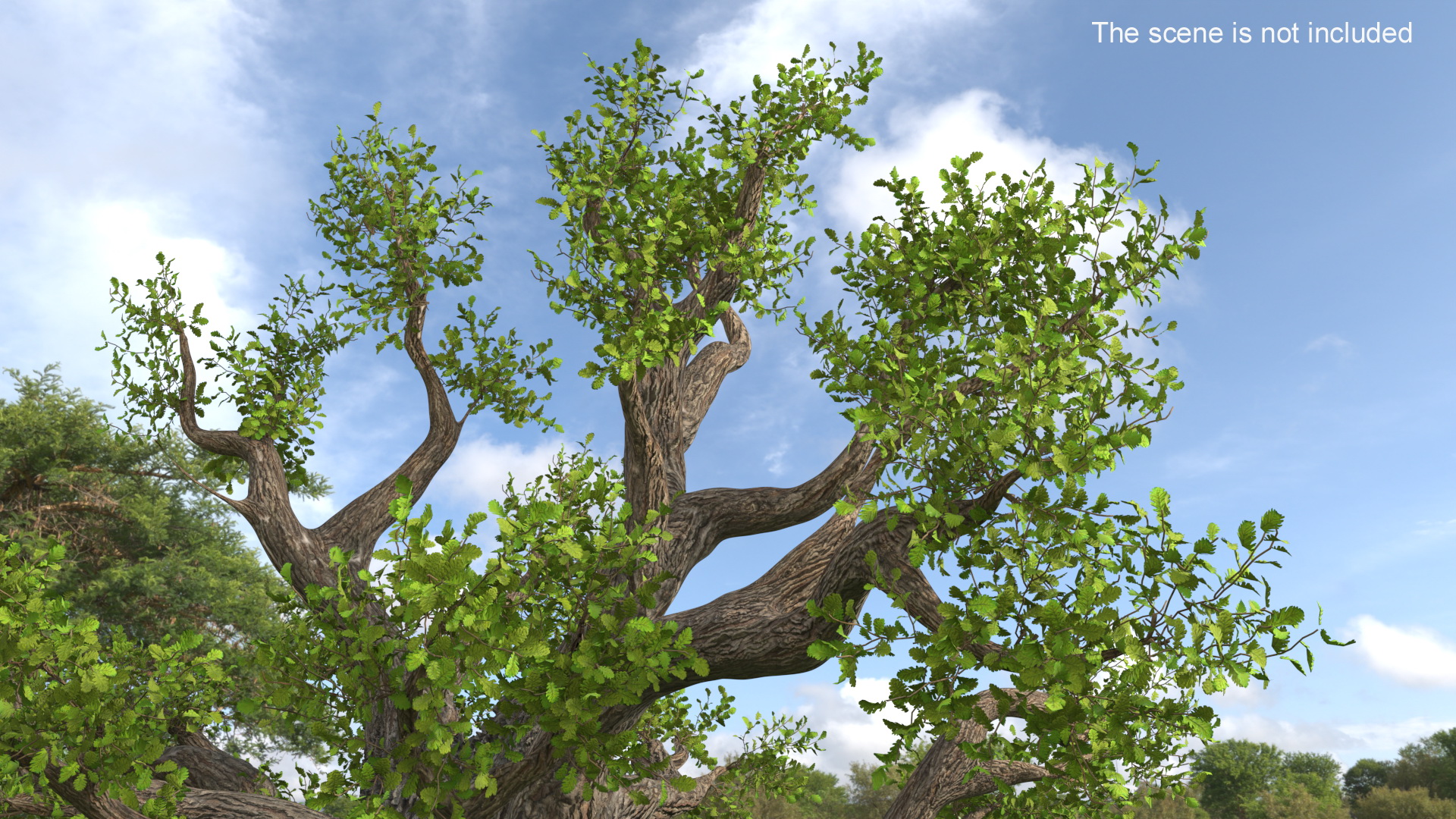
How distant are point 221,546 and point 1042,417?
2619cm

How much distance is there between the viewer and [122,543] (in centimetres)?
2348

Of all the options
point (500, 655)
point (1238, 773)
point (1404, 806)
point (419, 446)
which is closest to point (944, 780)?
point (500, 655)

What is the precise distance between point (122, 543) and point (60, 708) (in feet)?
70.9

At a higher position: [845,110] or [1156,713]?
[845,110]

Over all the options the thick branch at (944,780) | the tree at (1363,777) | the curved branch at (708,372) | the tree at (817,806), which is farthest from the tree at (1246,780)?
the curved branch at (708,372)

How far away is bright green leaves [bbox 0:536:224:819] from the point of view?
5.69 meters

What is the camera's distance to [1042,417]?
5051 millimetres

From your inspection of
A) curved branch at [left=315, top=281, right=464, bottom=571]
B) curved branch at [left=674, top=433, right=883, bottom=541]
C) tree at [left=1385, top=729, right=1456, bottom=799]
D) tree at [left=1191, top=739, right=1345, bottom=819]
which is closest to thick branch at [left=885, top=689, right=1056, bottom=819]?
curved branch at [left=674, top=433, right=883, bottom=541]

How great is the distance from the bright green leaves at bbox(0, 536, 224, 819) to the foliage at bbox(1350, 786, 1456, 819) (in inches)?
2060

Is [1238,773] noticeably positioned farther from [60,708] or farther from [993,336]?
[60,708]

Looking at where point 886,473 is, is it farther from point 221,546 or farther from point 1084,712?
point 221,546

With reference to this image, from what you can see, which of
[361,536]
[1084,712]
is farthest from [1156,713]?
[361,536]

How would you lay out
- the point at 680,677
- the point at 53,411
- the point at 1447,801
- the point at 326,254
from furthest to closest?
the point at 1447,801 < the point at 53,411 < the point at 326,254 < the point at 680,677

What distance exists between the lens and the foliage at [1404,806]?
4016cm
